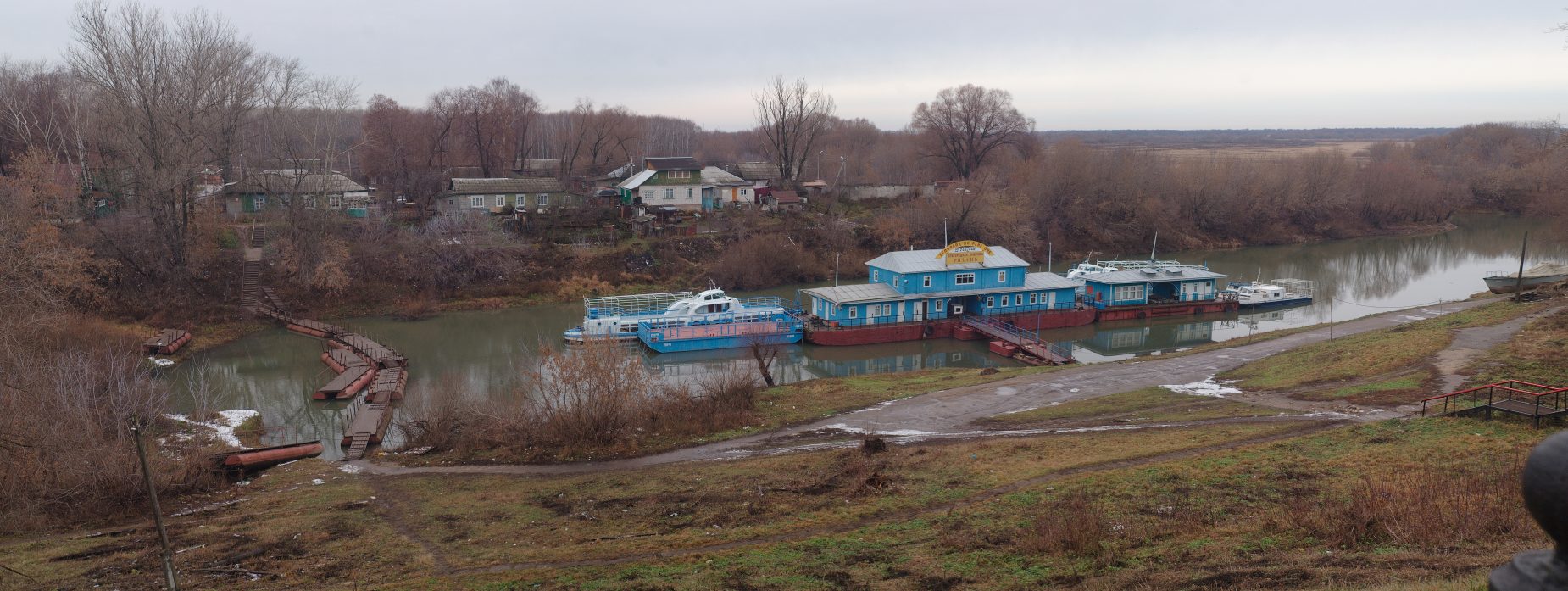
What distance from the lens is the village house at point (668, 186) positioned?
6525 centimetres

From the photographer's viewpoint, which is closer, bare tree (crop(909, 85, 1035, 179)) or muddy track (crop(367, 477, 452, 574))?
muddy track (crop(367, 477, 452, 574))

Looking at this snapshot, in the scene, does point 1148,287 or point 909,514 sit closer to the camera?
point 909,514

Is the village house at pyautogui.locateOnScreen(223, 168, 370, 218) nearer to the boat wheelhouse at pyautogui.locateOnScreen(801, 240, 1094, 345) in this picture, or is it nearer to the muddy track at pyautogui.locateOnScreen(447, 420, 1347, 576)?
the boat wheelhouse at pyautogui.locateOnScreen(801, 240, 1094, 345)

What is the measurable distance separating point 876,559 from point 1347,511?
19.8 ft

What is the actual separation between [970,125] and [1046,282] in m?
47.7

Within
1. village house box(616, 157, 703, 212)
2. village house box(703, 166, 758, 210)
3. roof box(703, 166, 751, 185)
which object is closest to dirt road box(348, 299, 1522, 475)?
village house box(616, 157, 703, 212)

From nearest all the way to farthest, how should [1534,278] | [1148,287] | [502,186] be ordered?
[1534,278] < [1148,287] < [502,186]

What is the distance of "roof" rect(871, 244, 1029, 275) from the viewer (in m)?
42.2

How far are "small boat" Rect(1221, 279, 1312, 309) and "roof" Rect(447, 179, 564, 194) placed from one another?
4306 cm

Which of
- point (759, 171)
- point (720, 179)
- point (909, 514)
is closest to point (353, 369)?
point (909, 514)

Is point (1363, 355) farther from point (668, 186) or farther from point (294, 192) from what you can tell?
point (294, 192)

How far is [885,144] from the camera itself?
364ft

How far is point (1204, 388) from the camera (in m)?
25.4

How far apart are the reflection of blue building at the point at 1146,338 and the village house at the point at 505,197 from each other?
3602cm
